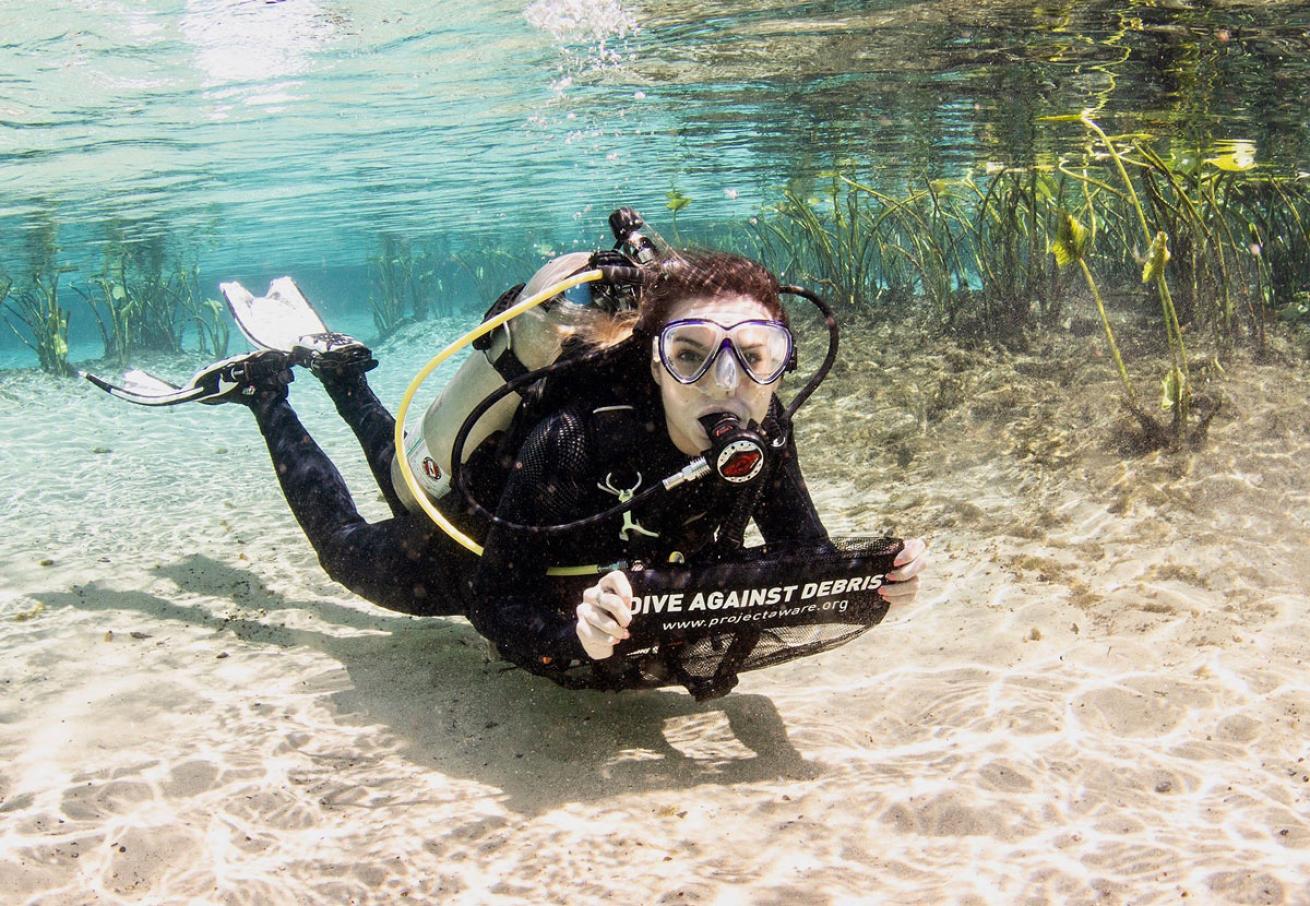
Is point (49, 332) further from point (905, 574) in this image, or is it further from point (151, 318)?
point (905, 574)

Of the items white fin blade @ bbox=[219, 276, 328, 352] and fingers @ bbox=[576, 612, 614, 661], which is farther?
white fin blade @ bbox=[219, 276, 328, 352]

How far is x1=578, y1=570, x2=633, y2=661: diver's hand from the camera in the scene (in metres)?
2.56

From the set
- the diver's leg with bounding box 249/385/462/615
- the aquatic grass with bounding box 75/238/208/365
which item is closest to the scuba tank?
the diver's leg with bounding box 249/385/462/615

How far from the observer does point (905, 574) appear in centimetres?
295

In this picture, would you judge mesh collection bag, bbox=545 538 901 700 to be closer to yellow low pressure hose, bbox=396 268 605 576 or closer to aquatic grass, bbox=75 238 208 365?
yellow low pressure hose, bbox=396 268 605 576

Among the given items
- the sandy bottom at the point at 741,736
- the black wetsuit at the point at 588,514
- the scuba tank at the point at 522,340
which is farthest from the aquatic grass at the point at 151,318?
the black wetsuit at the point at 588,514

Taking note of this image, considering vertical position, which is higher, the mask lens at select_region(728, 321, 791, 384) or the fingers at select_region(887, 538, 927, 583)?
the mask lens at select_region(728, 321, 791, 384)

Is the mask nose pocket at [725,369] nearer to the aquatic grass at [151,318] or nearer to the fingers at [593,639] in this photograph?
the fingers at [593,639]

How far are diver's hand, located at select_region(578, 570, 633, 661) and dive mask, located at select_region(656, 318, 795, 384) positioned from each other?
0.80 metres

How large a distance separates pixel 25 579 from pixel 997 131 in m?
16.8

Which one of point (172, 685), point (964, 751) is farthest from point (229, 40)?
point (964, 751)

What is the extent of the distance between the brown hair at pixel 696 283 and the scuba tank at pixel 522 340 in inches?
4.3

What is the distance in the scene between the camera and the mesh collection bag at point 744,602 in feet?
9.11

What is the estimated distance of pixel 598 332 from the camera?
135 inches
